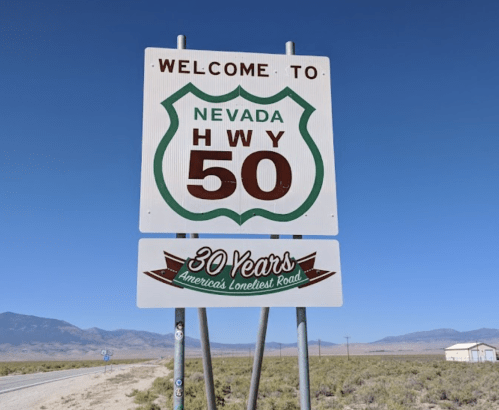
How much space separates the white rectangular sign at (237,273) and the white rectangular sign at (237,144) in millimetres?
168

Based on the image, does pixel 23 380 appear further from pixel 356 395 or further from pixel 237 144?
pixel 237 144

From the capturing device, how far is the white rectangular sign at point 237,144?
4.61m

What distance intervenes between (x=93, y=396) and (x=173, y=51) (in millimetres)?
25045

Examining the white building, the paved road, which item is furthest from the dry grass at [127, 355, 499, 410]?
the white building

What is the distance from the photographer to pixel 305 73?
5.12m

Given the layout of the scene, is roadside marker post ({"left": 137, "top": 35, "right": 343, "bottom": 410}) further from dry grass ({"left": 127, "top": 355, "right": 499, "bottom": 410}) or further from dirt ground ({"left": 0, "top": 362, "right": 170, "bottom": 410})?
dirt ground ({"left": 0, "top": 362, "right": 170, "bottom": 410})

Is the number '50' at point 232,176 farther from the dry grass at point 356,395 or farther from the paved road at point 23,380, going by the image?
the paved road at point 23,380

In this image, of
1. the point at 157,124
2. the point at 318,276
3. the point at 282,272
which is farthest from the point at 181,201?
the point at 318,276

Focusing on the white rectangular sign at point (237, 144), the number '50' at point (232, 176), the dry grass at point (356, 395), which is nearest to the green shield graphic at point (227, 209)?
the white rectangular sign at point (237, 144)

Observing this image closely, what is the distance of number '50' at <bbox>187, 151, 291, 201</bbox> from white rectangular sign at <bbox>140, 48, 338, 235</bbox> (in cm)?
1

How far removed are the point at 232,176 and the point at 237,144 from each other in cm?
35

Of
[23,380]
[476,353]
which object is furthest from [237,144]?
[476,353]

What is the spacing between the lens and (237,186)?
185 inches

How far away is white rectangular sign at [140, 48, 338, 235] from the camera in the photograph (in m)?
4.61
